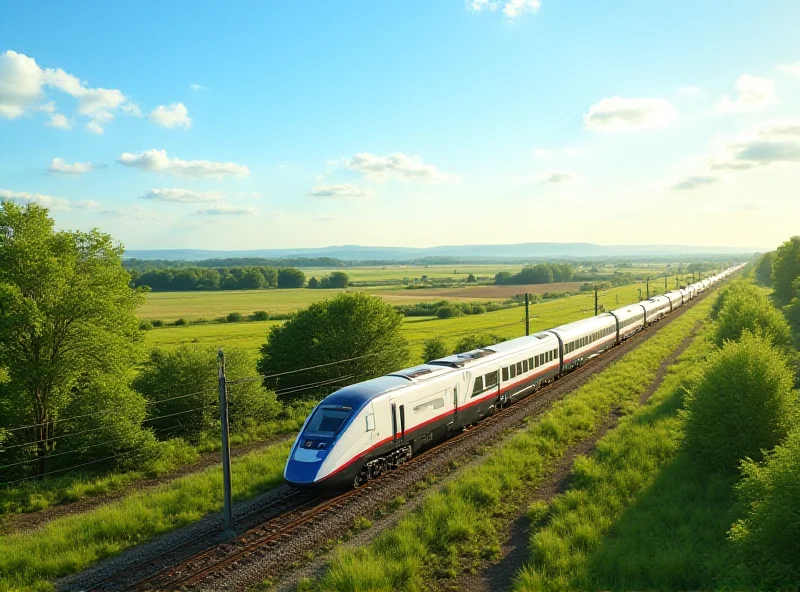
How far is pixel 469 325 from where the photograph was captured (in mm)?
84000

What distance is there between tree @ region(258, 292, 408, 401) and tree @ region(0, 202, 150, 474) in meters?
14.3

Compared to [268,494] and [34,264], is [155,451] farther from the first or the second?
[34,264]

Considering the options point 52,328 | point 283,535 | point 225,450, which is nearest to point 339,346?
point 52,328

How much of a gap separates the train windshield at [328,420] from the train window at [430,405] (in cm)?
365

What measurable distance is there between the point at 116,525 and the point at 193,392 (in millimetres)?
13697

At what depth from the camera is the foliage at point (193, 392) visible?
2936cm

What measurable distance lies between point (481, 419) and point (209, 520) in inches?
571

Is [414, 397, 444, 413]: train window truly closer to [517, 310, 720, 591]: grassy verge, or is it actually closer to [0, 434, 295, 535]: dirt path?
[517, 310, 720, 591]: grassy verge

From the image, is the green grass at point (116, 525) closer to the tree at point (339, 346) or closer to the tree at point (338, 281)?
the tree at point (339, 346)

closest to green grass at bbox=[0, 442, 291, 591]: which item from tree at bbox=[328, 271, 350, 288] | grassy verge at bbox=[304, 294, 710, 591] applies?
grassy verge at bbox=[304, 294, 710, 591]

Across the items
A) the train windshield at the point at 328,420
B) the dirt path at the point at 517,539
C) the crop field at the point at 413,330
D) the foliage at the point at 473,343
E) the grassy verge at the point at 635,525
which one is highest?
the train windshield at the point at 328,420

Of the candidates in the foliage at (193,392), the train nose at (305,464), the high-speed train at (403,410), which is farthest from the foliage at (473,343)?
the train nose at (305,464)

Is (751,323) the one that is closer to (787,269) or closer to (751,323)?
(751,323)

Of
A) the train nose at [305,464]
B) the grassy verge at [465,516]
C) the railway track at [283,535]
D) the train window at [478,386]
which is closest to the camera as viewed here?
the grassy verge at [465,516]
